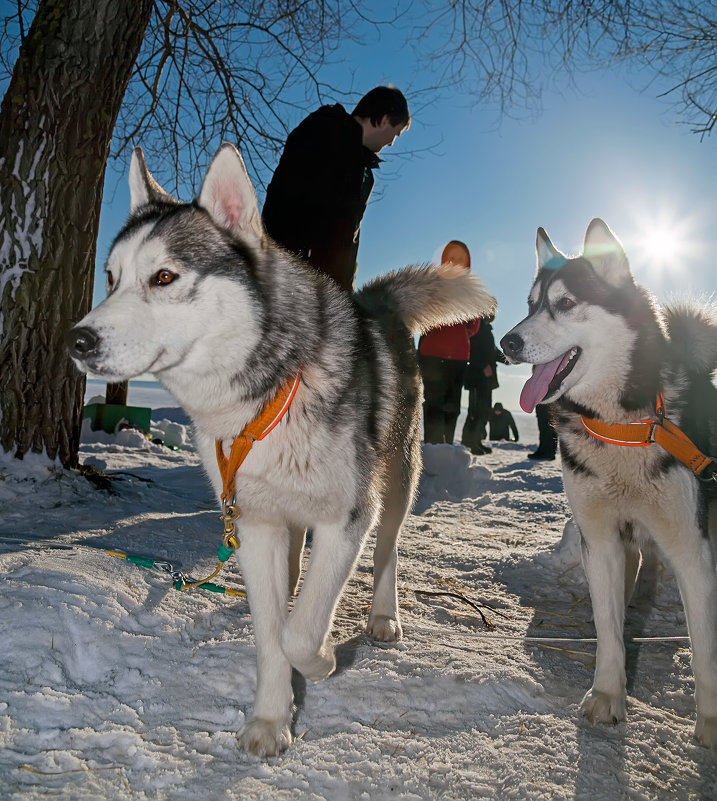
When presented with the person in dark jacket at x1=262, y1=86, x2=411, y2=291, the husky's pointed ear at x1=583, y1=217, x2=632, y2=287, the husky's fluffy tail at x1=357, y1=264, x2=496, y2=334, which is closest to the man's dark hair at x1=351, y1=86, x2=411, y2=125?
the person in dark jacket at x1=262, y1=86, x2=411, y2=291

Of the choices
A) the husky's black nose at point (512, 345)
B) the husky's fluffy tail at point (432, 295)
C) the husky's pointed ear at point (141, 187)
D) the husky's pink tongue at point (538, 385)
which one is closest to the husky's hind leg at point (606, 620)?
the husky's pink tongue at point (538, 385)

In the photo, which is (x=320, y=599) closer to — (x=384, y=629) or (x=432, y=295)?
(x=384, y=629)

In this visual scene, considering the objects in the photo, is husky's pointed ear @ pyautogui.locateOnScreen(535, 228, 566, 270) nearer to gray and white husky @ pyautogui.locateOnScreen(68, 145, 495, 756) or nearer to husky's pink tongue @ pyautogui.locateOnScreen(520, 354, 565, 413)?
husky's pink tongue @ pyautogui.locateOnScreen(520, 354, 565, 413)

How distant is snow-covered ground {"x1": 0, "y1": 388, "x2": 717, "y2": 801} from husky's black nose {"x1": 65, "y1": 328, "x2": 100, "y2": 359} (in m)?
0.86

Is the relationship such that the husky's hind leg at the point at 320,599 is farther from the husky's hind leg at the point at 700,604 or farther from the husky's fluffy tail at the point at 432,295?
the husky's fluffy tail at the point at 432,295

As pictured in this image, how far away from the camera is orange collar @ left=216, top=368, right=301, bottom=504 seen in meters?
1.72

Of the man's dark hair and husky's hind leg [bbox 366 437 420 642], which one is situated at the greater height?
the man's dark hair

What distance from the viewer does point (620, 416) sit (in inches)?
80.8

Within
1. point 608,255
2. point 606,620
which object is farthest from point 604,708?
point 608,255

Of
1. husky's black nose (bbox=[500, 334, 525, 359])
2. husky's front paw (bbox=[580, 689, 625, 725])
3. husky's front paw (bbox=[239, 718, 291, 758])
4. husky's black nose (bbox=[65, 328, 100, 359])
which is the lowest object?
husky's front paw (bbox=[239, 718, 291, 758])

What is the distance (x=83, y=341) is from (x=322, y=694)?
1260mm

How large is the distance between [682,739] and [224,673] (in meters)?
1.38

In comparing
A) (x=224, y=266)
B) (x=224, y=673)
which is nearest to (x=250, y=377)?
(x=224, y=266)

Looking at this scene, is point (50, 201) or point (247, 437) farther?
point (50, 201)
